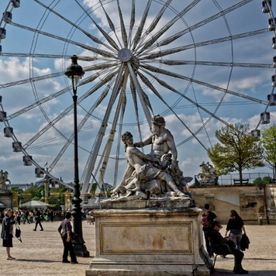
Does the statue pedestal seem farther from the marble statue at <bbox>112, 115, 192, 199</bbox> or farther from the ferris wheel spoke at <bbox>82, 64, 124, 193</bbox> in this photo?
the ferris wheel spoke at <bbox>82, 64, 124, 193</bbox>

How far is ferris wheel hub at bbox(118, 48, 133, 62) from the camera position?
1281 inches

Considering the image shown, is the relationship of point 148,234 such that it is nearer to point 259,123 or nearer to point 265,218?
point 259,123

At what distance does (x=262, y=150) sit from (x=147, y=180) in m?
47.7

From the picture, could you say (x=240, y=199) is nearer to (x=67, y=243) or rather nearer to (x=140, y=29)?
(x=140, y=29)

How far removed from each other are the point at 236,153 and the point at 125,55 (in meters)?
26.6

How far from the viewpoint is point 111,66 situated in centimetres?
3316

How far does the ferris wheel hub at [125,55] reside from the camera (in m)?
32.5

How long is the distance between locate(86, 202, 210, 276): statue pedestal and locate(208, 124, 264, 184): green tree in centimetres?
4470

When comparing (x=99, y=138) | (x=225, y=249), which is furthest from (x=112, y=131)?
(x=225, y=249)

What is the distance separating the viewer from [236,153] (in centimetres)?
5622

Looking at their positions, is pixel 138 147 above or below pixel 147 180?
above

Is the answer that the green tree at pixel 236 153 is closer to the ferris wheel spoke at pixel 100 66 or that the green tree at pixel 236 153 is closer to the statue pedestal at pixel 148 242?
the ferris wheel spoke at pixel 100 66

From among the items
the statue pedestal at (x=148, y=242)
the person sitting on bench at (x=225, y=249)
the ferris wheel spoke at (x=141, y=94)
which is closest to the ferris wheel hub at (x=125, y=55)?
the ferris wheel spoke at (x=141, y=94)

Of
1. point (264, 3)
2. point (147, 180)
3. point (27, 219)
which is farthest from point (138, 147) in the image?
point (27, 219)
